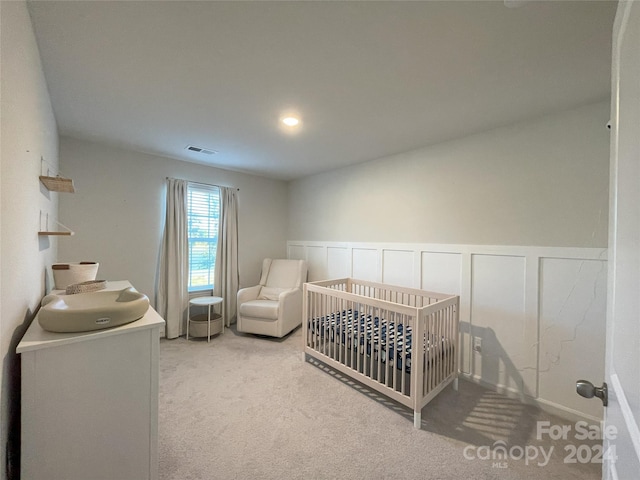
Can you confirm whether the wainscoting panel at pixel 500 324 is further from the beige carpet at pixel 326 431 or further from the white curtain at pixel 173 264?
the white curtain at pixel 173 264

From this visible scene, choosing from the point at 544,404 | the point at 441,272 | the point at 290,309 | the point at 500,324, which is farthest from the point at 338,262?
the point at 544,404

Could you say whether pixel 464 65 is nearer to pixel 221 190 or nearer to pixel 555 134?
pixel 555 134

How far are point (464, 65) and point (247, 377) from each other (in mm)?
2858

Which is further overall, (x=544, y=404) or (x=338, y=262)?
(x=338, y=262)

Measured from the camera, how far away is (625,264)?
0.61 metres

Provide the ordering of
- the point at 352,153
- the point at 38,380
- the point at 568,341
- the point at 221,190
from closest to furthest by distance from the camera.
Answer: the point at 38,380 < the point at 568,341 < the point at 352,153 < the point at 221,190

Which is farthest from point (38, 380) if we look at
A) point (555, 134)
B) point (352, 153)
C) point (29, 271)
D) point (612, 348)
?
point (555, 134)

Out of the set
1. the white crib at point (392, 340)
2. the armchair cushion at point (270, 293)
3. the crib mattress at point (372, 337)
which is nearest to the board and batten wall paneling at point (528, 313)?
the white crib at point (392, 340)

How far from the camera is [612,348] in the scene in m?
0.72

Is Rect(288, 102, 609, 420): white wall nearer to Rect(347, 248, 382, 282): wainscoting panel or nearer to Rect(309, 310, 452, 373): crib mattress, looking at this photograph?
Rect(347, 248, 382, 282): wainscoting panel

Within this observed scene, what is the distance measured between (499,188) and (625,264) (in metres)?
1.91

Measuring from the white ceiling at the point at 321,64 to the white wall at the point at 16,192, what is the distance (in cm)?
27

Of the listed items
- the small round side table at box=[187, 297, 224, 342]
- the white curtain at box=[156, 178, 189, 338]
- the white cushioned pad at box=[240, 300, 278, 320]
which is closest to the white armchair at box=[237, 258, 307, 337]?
the white cushioned pad at box=[240, 300, 278, 320]

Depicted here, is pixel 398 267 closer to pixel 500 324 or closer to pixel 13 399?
pixel 500 324
